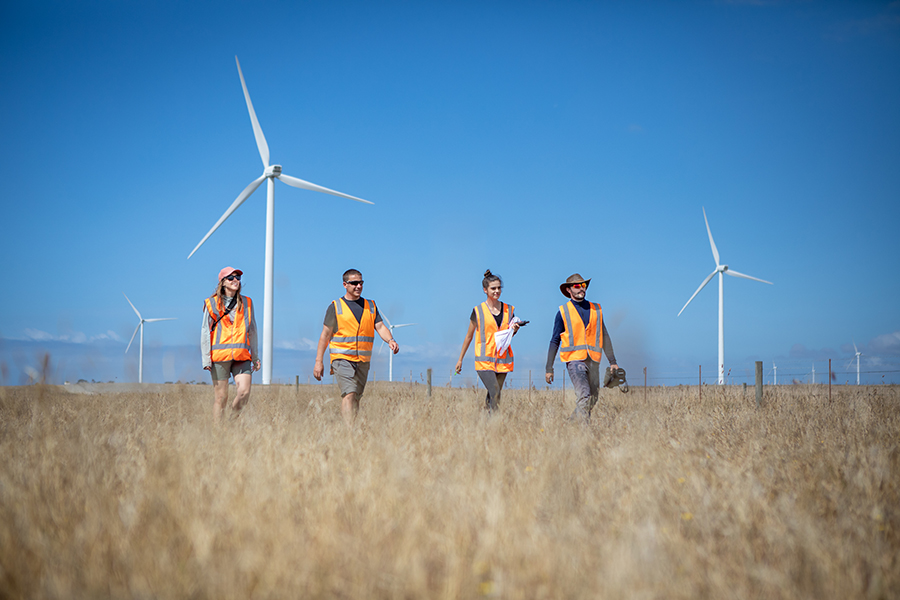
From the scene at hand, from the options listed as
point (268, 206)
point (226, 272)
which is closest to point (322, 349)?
point (226, 272)

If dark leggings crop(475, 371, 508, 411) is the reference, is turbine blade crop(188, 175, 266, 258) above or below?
above

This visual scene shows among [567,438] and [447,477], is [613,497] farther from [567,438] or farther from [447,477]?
[567,438]

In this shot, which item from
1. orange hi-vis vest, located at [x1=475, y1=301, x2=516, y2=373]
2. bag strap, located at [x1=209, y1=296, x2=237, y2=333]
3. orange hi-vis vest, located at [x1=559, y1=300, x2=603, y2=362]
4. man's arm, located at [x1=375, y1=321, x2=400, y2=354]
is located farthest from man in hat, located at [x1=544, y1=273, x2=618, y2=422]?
bag strap, located at [x1=209, y1=296, x2=237, y2=333]

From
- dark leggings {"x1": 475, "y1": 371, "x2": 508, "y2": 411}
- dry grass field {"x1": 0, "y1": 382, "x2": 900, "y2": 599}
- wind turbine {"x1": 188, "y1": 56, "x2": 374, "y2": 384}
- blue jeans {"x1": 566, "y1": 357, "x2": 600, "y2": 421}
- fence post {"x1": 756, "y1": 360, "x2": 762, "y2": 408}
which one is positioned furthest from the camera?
wind turbine {"x1": 188, "y1": 56, "x2": 374, "y2": 384}

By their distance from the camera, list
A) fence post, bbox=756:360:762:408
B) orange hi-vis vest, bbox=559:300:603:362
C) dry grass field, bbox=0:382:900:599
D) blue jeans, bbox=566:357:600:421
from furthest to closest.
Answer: fence post, bbox=756:360:762:408
orange hi-vis vest, bbox=559:300:603:362
blue jeans, bbox=566:357:600:421
dry grass field, bbox=0:382:900:599

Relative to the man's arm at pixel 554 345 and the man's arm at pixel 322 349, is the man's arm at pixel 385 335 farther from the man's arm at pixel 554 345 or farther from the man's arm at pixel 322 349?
the man's arm at pixel 554 345

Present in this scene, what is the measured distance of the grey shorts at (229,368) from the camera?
7180 millimetres

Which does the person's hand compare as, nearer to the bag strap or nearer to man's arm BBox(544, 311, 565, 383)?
the bag strap

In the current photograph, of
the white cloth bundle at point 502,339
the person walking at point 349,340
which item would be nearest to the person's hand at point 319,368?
the person walking at point 349,340

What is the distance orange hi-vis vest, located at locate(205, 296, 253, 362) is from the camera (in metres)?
7.10

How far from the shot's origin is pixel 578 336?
757cm

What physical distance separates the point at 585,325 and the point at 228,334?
4364 millimetres

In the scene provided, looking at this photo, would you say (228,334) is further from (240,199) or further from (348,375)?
(240,199)

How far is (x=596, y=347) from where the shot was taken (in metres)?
7.63
